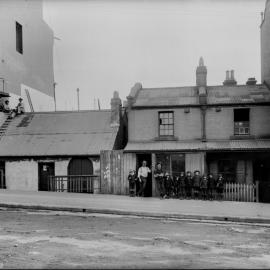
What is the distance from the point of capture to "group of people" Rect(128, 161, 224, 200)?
62.5 ft

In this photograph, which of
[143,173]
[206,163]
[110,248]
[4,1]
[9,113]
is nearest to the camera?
[110,248]

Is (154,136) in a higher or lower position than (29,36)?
lower

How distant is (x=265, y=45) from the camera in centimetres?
2506

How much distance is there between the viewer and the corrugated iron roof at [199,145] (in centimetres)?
2062

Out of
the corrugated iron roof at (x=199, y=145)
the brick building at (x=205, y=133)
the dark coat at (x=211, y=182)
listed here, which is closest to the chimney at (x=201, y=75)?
the brick building at (x=205, y=133)

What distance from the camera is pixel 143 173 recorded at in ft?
65.0

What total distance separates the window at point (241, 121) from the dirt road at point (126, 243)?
10.1 meters

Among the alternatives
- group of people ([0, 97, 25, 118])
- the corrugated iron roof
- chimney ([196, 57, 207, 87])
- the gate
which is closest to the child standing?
the gate

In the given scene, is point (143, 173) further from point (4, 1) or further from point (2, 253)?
point (4, 1)

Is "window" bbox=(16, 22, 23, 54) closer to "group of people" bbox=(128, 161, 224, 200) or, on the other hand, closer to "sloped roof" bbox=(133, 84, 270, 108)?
"sloped roof" bbox=(133, 84, 270, 108)

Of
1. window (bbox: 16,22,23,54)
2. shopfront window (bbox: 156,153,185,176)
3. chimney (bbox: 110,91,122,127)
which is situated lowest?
shopfront window (bbox: 156,153,185,176)

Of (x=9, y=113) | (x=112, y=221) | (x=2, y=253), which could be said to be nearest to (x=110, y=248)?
(x=2, y=253)

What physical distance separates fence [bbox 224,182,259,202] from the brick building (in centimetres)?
190

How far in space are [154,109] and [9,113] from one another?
1113 cm
